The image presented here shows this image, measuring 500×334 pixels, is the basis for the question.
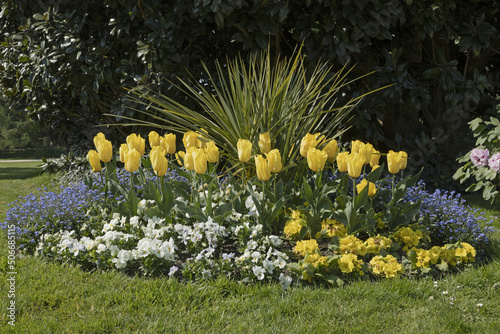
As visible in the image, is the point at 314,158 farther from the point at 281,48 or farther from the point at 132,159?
the point at 281,48

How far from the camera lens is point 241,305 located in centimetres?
250

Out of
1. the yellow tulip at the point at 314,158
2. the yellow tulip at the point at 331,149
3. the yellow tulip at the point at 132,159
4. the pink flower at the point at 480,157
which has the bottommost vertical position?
the pink flower at the point at 480,157

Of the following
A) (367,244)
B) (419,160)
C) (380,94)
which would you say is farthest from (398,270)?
(419,160)

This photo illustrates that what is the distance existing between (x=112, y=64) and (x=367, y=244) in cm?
433

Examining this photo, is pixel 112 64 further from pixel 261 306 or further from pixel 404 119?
pixel 261 306

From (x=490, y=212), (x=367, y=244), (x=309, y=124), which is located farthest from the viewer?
(x=490, y=212)

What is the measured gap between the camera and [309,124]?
363cm

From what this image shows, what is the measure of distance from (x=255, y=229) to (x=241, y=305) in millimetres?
638

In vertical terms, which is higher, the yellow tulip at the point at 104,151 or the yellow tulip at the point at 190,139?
the yellow tulip at the point at 104,151

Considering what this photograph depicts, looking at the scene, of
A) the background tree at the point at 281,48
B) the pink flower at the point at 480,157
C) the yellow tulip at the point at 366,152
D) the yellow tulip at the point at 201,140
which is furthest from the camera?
the background tree at the point at 281,48

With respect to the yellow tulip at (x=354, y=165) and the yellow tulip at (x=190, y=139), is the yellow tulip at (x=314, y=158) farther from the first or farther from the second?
the yellow tulip at (x=190, y=139)

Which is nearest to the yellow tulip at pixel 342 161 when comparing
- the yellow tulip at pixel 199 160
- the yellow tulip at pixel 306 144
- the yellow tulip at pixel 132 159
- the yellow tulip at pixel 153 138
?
the yellow tulip at pixel 306 144

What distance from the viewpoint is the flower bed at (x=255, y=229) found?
2848 millimetres

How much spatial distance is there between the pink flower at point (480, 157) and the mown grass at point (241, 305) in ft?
5.22
